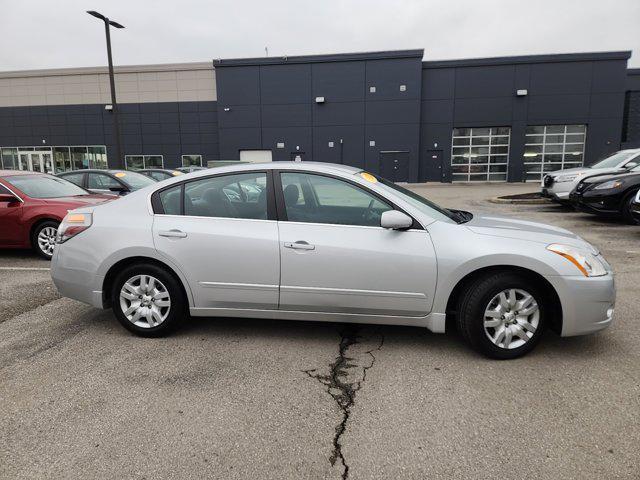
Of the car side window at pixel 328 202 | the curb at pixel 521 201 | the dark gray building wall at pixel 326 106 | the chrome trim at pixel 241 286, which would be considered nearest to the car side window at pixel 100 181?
the chrome trim at pixel 241 286

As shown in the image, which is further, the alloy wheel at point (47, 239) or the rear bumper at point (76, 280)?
the alloy wheel at point (47, 239)

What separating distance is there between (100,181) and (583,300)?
402 inches

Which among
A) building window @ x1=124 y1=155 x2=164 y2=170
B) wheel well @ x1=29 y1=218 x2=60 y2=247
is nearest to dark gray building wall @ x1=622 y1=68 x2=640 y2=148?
building window @ x1=124 y1=155 x2=164 y2=170

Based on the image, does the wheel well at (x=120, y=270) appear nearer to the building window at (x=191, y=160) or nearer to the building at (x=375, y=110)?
the building at (x=375, y=110)

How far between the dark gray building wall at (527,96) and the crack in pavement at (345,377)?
101ft

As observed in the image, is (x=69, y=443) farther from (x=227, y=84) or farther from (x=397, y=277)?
(x=227, y=84)

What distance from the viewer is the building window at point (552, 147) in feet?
103

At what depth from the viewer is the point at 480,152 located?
32.4 m

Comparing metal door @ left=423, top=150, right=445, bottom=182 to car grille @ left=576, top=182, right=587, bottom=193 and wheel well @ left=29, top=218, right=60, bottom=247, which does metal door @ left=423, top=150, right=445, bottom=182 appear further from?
wheel well @ left=29, top=218, right=60, bottom=247

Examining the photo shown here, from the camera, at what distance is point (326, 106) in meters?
32.4

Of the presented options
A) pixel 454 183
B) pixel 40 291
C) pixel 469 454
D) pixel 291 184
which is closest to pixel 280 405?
pixel 469 454

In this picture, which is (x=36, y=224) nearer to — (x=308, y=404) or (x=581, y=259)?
(x=308, y=404)

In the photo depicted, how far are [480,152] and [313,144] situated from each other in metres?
12.1

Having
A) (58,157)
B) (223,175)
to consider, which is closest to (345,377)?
(223,175)
